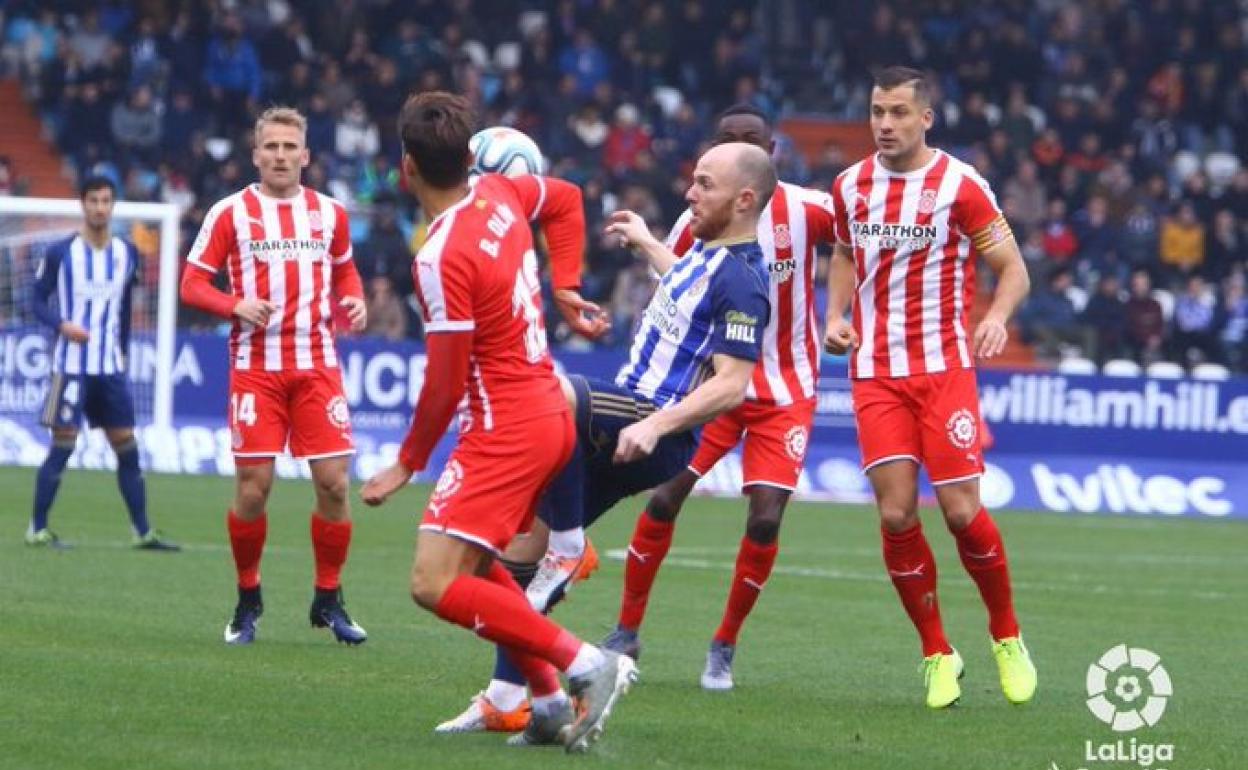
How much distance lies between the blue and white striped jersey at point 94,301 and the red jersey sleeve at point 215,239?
4.71m

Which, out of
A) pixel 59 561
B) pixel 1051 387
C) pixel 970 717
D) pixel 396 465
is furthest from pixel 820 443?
pixel 396 465

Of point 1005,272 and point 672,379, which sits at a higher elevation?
point 1005,272

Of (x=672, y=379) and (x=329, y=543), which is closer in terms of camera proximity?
(x=672, y=379)

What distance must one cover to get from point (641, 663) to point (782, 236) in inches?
78.3

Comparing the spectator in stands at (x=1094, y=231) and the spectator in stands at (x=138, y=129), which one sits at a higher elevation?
the spectator in stands at (x=138, y=129)

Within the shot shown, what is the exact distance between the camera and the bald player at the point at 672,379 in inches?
319

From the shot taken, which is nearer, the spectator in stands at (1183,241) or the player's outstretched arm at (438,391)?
the player's outstretched arm at (438,391)

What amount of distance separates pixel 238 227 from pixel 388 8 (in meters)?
22.2

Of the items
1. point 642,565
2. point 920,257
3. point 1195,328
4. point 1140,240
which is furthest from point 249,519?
point 1140,240

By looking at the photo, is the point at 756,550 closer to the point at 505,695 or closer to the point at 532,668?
the point at 505,695

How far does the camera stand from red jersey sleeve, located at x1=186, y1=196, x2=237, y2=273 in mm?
11117

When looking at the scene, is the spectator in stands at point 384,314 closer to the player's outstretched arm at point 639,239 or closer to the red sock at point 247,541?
the red sock at point 247,541

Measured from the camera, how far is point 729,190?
8625 mm

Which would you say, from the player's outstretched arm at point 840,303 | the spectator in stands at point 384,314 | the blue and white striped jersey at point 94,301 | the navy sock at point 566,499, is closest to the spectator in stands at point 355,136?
the spectator in stands at point 384,314
